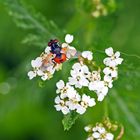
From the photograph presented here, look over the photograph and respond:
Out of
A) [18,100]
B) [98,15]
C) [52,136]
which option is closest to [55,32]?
[98,15]

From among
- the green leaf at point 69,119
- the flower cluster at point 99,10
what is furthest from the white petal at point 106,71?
the flower cluster at point 99,10

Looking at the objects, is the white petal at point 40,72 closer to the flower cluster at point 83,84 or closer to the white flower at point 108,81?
the flower cluster at point 83,84

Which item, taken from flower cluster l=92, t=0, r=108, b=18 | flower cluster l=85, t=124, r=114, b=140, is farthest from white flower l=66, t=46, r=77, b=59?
flower cluster l=92, t=0, r=108, b=18

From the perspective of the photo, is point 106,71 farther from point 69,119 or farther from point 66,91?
point 69,119

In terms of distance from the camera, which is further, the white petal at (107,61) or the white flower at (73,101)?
the white petal at (107,61)

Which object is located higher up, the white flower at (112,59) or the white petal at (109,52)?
the white petal at (109,52)
